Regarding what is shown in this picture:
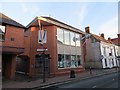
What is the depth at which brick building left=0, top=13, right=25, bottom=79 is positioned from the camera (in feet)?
55.9

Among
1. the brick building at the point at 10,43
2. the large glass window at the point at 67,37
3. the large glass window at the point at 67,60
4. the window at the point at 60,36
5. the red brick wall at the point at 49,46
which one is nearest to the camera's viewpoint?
the brick building at the point at 10,43

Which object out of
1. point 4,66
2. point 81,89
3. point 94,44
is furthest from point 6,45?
point 94,44

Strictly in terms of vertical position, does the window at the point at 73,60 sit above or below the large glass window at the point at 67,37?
below

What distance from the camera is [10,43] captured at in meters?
17.5

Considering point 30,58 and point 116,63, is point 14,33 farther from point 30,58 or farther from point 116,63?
point 116,63

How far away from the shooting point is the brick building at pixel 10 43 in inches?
671

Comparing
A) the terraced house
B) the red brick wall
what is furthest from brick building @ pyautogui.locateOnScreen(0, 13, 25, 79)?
the terraced house

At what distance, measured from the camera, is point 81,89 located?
1074 centimetres

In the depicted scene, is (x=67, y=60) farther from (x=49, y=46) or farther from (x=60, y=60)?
(x=49, y=46)

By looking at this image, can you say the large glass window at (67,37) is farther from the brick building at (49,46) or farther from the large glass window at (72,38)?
the large glass window at (72,38)

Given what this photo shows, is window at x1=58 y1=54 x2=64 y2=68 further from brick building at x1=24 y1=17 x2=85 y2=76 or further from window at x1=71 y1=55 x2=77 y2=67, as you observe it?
window at x1=71 y1=55 x2=77 y2=67

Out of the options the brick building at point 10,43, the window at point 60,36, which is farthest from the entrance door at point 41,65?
the brick building at point 10,43

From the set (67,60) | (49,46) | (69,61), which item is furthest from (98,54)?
(49,46)

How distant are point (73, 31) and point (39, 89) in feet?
52.3
